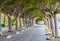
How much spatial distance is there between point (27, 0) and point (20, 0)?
3.25 feet

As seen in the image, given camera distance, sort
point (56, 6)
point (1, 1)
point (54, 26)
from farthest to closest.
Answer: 1. point (54, 26)
2. point (56, 6)
3. point (1, 1)

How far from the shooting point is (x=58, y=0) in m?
16.5

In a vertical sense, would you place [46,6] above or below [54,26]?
above

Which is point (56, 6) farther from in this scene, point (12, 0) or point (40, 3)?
point (12, 0)

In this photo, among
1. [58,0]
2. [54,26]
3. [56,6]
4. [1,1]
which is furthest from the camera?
[54,26]

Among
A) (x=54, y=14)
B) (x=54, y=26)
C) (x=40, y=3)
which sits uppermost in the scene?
(x=40, y=3)

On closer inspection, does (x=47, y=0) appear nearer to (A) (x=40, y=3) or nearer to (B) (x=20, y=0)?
(A) (x=40, y=3)

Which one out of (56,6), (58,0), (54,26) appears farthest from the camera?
(54,26)

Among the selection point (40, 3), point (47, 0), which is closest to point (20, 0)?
point (40, 3)

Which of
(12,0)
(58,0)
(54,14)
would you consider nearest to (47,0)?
(58,0)

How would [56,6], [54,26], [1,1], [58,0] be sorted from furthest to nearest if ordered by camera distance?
[54,26] < [56,6] < [1,1] < [58,0]

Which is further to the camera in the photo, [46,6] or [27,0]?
[46,6]

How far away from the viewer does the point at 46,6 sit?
2094cm

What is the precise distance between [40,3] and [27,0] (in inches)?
59.9
